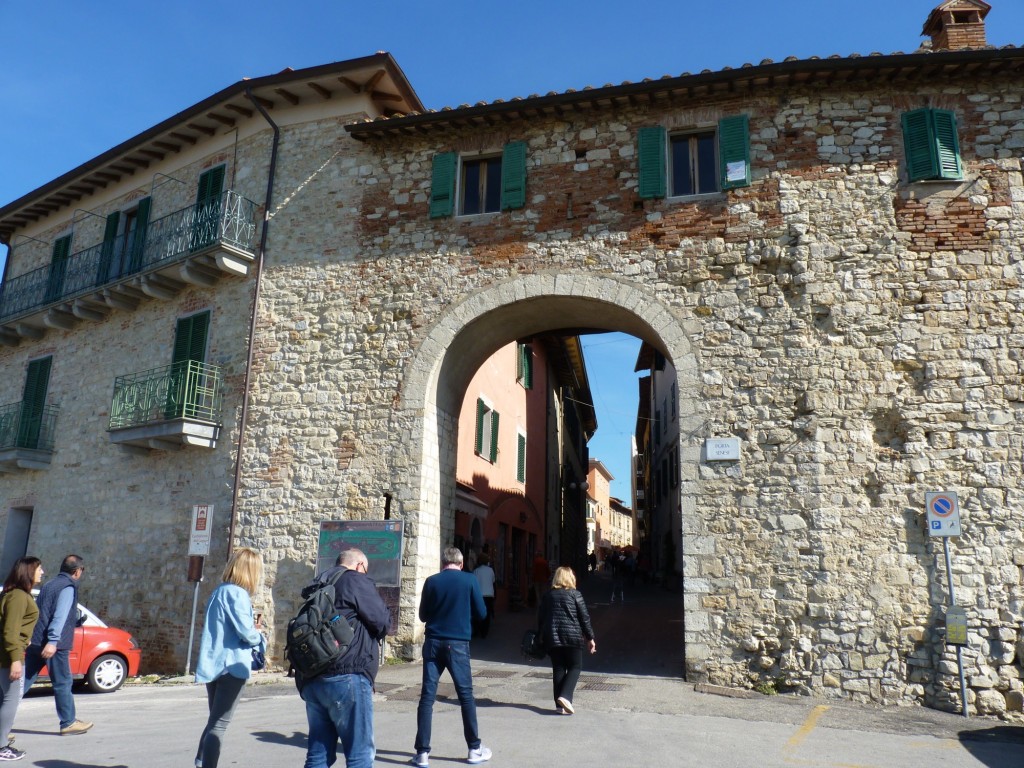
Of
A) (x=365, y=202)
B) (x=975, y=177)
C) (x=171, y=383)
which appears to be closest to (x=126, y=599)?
(x=171, y=383)

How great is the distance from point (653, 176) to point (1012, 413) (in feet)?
18.6

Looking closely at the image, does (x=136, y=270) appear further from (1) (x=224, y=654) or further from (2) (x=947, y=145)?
(2) (x=947, y=145)

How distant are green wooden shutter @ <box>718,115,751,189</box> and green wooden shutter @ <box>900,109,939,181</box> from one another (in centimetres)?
211

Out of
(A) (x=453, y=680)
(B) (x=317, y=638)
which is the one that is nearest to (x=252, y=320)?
(A) (x=453, y=680)

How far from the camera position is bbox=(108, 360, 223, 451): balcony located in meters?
12.4

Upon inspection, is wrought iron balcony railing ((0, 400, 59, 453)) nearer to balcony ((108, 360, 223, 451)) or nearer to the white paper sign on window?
balcony ((108, 360, 223, 451))

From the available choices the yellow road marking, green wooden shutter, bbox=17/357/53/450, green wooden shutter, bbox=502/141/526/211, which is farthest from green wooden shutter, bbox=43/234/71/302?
the yellow road marking

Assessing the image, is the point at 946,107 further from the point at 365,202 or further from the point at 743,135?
the point at 365,202

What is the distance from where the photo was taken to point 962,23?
38.3 feet

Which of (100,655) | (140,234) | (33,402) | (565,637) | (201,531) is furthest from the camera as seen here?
(33,402)

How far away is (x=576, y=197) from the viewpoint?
38.2 ft

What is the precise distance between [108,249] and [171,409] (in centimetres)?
535

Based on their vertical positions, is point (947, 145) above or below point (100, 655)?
above

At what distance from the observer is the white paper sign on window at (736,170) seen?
35.9 ft
